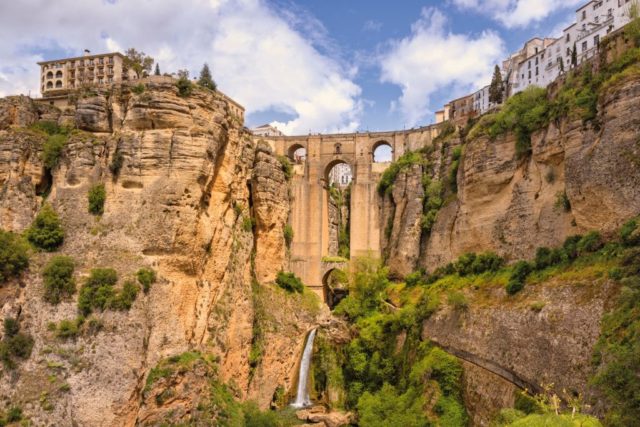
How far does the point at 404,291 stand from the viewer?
3906 cm

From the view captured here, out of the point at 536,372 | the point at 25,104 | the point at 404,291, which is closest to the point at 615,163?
the point at 536,372

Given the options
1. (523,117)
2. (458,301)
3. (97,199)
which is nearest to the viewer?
(97,199)

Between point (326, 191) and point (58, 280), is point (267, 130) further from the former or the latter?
point (58, 280)

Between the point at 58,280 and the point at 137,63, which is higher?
the point at 137,63

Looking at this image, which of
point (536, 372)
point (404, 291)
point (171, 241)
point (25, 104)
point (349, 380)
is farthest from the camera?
point (404, 291)

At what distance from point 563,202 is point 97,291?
73.1 ft

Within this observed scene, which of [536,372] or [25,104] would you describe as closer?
[536,372]

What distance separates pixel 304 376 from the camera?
36.7 m

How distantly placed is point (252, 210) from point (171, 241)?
13.3 meters

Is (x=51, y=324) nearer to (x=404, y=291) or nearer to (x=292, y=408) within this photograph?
(x=292, y=408)

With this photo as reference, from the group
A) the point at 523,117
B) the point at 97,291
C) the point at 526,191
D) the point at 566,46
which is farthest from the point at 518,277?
the point at 566,46

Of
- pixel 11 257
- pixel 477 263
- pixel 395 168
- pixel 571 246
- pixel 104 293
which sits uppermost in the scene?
pixel 395 168

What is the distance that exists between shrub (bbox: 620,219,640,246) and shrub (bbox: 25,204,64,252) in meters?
25.0

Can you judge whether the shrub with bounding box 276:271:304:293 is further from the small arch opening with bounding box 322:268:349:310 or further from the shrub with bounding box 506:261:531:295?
the shrub with bounding box 506:261:531:295
